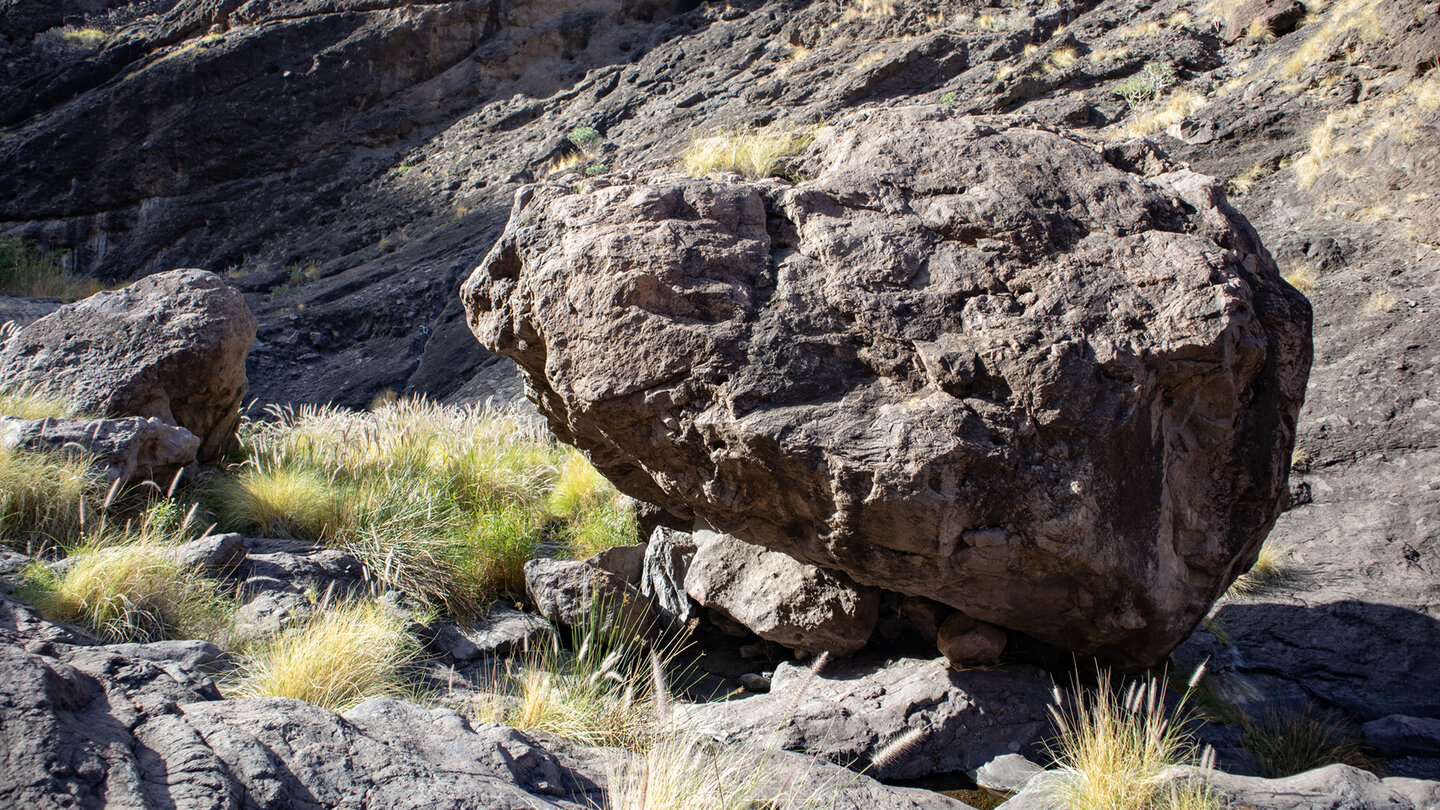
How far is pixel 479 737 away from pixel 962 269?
7.54 ft

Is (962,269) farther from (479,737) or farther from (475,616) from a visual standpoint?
(475,616)

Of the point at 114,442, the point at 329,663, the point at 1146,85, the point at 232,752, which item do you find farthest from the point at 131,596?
the point at 1146,85

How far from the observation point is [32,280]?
46.4 feet

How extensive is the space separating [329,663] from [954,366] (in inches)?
100

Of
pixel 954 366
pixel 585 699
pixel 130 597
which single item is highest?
pixel 954 366

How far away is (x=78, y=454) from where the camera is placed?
4535 millimetres

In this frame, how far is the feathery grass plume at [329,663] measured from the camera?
308cm

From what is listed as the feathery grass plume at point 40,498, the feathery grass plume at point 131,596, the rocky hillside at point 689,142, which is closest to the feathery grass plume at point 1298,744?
the rocky hillside at point 689,142

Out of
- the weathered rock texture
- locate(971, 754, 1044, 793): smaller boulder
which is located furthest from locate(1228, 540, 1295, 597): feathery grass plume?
the weathered rock texture

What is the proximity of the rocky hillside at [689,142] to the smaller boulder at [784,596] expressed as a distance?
171cm

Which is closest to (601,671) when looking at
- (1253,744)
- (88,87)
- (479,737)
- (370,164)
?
(479,737)

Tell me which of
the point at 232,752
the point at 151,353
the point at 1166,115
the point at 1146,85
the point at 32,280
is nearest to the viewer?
the point at 232,752

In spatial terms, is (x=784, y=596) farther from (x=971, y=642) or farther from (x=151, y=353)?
(x=151, y=353)

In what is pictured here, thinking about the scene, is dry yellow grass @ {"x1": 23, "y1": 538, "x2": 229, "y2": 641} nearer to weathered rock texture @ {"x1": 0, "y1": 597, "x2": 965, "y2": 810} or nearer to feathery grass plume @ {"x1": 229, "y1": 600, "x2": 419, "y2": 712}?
feathery grass plume @ {"x1": 229, "y1": 600, "x2": 419, "y2": 712}
